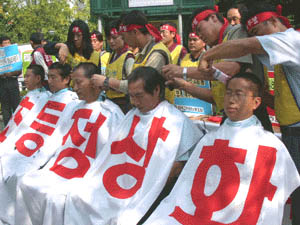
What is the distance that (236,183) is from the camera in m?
2.33

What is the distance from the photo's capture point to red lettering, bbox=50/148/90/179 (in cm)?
333

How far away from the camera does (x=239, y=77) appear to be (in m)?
2.41

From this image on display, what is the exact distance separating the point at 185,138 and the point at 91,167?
84cm

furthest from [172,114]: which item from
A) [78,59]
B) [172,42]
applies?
[172,42]

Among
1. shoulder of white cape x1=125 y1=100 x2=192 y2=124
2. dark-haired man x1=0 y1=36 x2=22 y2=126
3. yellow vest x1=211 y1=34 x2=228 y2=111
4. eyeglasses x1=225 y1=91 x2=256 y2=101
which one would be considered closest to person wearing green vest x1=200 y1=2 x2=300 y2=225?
eyeglasses x1=225 y1=91 x2=256 y2=101

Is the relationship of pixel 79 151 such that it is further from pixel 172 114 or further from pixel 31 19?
pixel 31 19

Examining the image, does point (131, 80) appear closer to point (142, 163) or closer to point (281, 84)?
point (142, 163)

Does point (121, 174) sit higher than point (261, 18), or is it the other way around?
point (261, 18)

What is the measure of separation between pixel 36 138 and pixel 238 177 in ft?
8.25

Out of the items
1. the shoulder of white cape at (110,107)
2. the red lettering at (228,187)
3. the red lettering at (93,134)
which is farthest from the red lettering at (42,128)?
the red lettering at (228,187)

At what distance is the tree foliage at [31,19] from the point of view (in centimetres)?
1986

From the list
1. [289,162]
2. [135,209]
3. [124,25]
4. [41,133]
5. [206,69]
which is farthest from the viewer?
[41,133]

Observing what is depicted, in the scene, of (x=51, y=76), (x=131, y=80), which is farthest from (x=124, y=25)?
(x=51, y=76)

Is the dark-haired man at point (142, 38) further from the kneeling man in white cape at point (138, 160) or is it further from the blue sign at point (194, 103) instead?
the blue sign at point (194, 103)
